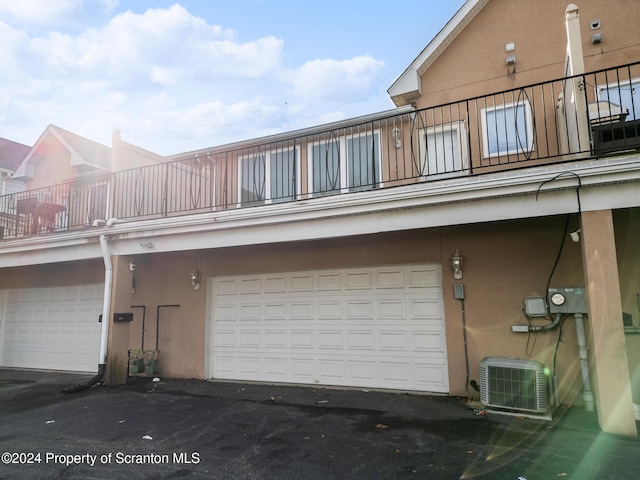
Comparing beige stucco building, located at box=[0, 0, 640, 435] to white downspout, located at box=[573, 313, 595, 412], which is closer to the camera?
beige stucco building, located at box=[0, 0, 640, 435]

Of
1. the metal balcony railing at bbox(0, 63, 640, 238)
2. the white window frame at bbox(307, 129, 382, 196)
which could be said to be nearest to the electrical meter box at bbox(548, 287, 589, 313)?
the metal balcony railing at bbox(0, 63, 640, 238)

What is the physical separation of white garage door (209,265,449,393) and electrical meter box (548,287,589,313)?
1.63 meters

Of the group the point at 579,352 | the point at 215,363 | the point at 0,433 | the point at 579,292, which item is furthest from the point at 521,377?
the point at 0,433

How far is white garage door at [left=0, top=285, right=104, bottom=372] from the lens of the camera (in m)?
9.41

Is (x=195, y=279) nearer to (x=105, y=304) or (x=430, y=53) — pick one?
(x=105, y=304)

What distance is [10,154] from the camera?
16.0m

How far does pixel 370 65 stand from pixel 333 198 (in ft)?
31.4

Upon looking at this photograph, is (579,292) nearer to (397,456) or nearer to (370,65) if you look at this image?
(397,456)

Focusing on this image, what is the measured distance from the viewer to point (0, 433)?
503 centimetres

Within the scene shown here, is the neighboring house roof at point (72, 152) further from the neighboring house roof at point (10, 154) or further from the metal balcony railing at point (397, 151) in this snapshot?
the metal balcony railing at point (397, 151)

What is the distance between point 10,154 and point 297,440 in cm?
1789

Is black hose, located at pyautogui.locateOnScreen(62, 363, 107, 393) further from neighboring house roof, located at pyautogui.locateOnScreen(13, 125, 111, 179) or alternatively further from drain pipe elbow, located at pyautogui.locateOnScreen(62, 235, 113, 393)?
neighboring house roof, located at pyautogui.locateOnScreen(13, 125, 111, 179)

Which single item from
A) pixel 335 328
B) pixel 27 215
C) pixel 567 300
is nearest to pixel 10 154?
pixel 27 215

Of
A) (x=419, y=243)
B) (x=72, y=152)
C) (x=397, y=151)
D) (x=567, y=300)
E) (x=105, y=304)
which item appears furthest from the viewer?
(x=72, y=152)
